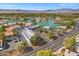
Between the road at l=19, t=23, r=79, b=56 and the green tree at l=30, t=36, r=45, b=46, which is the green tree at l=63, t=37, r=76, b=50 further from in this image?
the green tree at l=30, t=36, r=45, b=46

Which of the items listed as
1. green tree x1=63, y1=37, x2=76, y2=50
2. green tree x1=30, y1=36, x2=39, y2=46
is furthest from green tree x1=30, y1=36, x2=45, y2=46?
green tree x1=63, y1=37, x2=76, y2=50

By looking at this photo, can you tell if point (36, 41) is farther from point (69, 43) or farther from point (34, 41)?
point (69, 43)

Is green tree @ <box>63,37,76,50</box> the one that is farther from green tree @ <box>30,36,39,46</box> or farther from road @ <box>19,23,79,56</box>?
green tree @ <box>30,36,39,46</box>

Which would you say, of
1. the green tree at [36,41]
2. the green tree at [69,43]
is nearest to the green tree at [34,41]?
the green tree at [36,41]

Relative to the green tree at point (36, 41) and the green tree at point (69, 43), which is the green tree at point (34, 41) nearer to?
the green tree at point (36, 41)

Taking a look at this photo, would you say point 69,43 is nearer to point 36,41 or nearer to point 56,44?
point 56,44

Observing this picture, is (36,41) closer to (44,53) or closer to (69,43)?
(44,53)

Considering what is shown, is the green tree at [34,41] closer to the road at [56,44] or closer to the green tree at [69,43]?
the road at [56,44]

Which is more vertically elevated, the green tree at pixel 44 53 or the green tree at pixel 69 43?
the green tree at pixel 69 43

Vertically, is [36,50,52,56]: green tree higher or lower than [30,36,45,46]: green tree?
lower

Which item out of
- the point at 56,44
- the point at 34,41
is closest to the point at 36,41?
the point at 34,41
